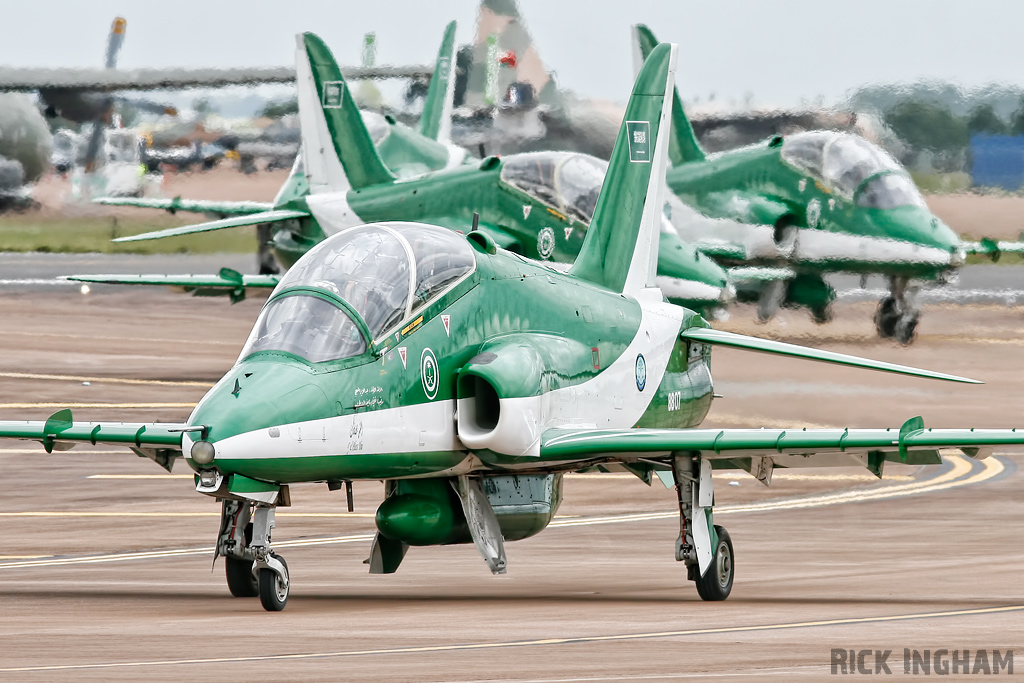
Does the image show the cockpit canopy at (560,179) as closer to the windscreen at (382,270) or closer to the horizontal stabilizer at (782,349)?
the horizontal stabilizer at (782,349)

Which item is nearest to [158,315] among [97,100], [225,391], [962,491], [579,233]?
[97,100]

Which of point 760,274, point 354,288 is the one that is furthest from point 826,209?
point 354,288

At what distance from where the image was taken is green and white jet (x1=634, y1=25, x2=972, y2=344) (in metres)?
32.2

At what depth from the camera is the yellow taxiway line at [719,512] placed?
15484mm

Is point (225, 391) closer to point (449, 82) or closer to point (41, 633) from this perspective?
point (41, 633)

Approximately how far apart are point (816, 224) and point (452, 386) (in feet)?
71.3

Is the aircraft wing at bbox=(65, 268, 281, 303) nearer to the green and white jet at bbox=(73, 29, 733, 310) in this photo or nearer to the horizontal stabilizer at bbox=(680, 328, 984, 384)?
the green and white jet at bbox=(73, 29, 733, 310)

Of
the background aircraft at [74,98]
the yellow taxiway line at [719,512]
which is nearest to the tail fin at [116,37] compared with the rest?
the background aircraft at [74,98]

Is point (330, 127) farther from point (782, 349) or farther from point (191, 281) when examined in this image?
point (782, 349)

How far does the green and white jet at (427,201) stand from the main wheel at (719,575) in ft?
37.3

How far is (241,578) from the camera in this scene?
12.8 metres

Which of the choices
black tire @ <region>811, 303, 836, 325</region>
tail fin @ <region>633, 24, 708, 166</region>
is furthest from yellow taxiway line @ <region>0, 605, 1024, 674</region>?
tail fin @ <region>633, 24, 708, 166</region>

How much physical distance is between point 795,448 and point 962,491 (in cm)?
811

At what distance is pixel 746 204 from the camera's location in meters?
33.6
